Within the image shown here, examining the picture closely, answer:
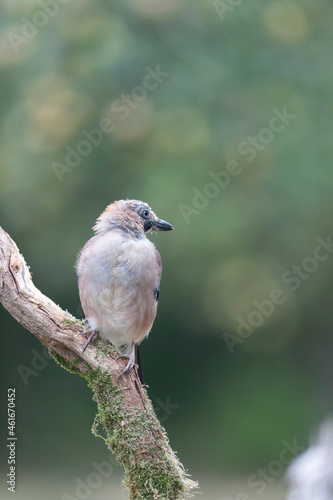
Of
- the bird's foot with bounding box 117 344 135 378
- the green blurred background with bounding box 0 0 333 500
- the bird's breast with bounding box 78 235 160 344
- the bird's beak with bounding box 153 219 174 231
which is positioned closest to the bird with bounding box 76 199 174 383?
the bird's breast with bounding box 78 235 160 344

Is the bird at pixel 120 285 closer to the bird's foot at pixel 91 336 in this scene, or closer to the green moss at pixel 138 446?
the bird's foot at pixel 91 336

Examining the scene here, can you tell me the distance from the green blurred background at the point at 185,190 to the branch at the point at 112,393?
13.5ft

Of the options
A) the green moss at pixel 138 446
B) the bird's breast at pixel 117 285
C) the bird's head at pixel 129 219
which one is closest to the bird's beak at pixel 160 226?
the bird's head at pixel 129 219

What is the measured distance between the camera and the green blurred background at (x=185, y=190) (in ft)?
29.6

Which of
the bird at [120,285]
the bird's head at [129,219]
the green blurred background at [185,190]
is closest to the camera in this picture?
the bird at [120,285]

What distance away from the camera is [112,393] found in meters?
4.41

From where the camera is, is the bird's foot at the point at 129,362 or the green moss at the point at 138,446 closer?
Answer: the green moss at the point at 138,446

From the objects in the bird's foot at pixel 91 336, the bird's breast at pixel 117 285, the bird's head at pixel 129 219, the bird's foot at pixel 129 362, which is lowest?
the bird's foot at pixel 129 362

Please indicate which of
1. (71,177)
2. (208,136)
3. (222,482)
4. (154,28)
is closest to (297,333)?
(222,482)

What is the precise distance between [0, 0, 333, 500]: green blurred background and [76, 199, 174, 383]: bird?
3636mm

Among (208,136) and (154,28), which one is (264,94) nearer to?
(208,136)

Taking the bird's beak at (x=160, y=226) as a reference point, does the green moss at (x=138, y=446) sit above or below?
below

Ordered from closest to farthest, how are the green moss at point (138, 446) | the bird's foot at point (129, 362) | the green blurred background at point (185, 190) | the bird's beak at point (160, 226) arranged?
1. the green moss at point (138, 446)
2. the bird's foot at point (129, 362)
3. the bird's beak at point (160, 226)
4. the green blurred background at point (185, 190)

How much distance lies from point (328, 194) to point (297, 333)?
2.29 m
